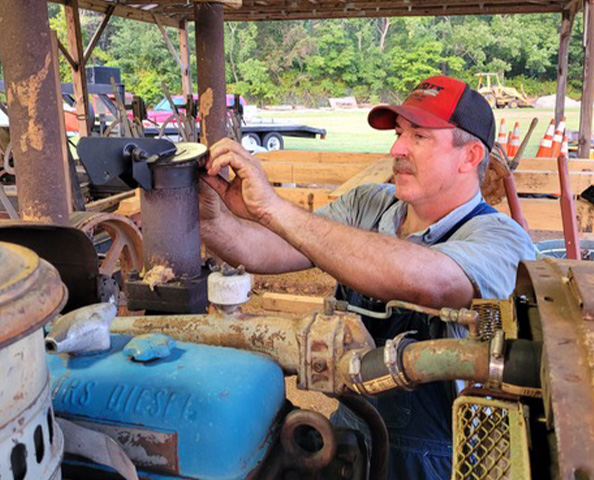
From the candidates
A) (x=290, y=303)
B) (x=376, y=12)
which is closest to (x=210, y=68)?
(x=290, y=303)

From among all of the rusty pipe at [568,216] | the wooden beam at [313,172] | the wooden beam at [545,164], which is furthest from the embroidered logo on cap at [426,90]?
the wooden beam at [545,164]

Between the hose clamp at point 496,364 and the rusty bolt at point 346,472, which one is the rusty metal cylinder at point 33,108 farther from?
the hose clamp at point 496,364

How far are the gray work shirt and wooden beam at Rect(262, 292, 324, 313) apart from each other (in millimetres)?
1543

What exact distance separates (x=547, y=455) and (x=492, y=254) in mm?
791

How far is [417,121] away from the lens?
69.9 inches

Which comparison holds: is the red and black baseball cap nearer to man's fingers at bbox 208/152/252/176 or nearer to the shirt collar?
the shirt collar

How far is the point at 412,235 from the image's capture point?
1786 mm

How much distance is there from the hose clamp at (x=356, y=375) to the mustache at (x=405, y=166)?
0.96 metres

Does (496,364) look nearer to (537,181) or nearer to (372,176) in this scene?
(372,176)

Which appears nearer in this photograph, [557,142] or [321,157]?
[321,157]

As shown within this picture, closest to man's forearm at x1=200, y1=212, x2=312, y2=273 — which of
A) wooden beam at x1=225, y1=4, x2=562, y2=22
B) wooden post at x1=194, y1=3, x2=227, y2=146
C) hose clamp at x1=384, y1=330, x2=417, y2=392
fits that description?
hose clamp at x1=384, y1=330, x2=417, y2=392

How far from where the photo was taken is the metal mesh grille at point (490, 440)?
2.37 feet

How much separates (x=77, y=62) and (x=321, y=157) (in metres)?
3.62

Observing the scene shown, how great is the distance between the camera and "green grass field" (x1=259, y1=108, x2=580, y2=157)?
17.1m
